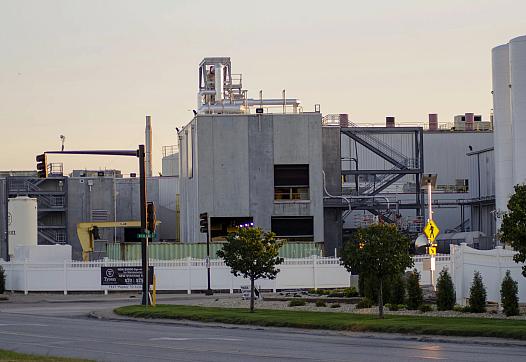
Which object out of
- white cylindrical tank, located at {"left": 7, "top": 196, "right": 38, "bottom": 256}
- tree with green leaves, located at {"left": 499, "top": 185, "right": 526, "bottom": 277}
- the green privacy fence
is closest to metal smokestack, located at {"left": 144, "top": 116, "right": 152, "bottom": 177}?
white cylindrical tank, located at {"left": 7, "top": 196, "right": 38, "bottom": 256}

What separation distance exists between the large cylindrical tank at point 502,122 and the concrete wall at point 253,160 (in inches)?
504

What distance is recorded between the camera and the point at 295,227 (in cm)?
7925

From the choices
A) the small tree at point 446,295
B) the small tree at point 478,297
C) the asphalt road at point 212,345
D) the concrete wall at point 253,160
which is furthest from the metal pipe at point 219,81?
the small tree at point 478,297

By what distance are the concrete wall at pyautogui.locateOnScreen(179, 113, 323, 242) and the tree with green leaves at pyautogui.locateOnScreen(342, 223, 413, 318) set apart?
139ft

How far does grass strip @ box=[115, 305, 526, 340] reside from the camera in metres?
28.7

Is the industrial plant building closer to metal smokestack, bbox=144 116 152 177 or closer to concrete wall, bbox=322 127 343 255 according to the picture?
concrete wall, bbox=322 127 343 255

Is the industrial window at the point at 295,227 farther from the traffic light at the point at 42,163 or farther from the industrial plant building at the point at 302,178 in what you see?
the traffic light at the point at 42,163

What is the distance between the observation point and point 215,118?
78562mm

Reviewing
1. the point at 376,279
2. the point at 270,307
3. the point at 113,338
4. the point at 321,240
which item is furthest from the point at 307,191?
the point at 113,338

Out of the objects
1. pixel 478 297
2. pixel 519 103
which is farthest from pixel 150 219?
pixel 519 103

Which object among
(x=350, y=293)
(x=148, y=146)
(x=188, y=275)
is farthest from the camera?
(x=148, y=146)

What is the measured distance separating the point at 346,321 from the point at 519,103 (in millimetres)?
38757

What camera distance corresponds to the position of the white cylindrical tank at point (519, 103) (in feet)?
225

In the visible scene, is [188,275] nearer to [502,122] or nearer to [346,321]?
[502,122]
